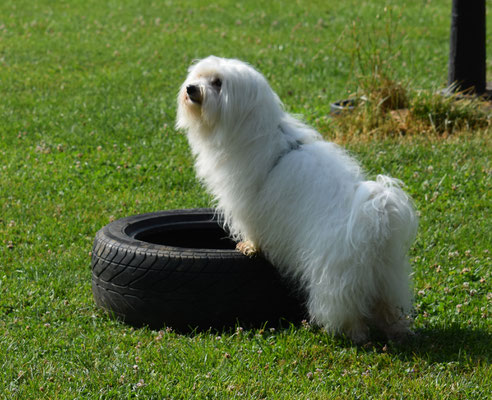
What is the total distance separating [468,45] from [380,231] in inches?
217

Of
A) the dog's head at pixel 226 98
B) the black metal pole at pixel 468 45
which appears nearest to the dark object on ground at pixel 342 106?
the black metal pole at pixel 468 45

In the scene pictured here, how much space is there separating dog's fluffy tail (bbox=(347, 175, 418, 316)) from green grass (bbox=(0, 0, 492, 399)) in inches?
16.6

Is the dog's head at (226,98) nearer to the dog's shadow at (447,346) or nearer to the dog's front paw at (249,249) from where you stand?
the dog's front paw at (249,249)

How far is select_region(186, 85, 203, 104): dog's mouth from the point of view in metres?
4.45

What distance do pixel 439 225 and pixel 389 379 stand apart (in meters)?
2.64

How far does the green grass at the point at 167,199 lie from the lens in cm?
408

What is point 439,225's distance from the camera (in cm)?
Answer: 644

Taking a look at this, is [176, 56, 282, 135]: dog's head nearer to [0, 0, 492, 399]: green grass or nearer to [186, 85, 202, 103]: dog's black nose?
[186, 85, 202, 103]: dog's black nose

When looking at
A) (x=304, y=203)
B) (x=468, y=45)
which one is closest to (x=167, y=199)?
(x=304, y=203)

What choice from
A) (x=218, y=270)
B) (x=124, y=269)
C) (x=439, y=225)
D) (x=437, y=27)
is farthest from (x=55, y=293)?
(x=437, y=27)

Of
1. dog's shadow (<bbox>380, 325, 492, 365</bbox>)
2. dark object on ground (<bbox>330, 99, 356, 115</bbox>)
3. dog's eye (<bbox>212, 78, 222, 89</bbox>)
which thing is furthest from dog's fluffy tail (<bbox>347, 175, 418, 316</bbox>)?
dark object on ground (<bbox>330, 99, 356, 115</bbox>)

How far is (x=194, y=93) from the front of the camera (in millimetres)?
4465

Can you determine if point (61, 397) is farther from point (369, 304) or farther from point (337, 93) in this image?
point (337, 93)

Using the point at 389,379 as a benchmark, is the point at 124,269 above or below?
above
